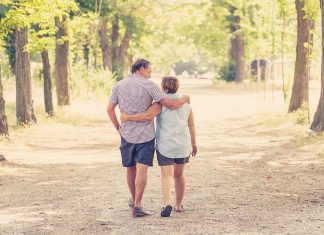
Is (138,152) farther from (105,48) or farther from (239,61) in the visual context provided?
(239,61)

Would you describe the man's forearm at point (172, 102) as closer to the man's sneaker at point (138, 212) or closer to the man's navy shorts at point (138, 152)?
the man's navy shorts at point (138, 152)

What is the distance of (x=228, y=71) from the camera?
56.3 meters

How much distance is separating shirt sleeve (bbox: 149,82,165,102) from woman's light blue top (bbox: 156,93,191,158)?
11 centimetres

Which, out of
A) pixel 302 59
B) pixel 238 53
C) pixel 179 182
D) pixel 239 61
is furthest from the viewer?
pixel 238 53

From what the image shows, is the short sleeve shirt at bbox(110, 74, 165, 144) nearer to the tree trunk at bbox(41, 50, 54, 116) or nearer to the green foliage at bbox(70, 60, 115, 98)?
the tree trunk at bbox(41, 50, 54, 116)

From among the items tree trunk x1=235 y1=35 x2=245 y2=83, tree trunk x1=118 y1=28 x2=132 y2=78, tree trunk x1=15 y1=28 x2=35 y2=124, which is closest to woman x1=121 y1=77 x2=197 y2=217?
tree trunk x1=15 y1=28 x2=35 y2=124

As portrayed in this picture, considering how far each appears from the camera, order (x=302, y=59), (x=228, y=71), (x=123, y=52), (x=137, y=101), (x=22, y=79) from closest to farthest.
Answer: (x=137, y=101) < (x=22, y=79) < (x=302, y=59) < (x=123, y=52) < (x=228, y=71)

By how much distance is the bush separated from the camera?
5603 centimetres

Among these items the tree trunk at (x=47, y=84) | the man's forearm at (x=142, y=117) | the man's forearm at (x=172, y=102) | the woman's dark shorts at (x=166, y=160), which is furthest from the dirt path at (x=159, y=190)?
the tree trunk at (x=47, y=84)

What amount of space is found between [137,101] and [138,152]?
23.8 inches

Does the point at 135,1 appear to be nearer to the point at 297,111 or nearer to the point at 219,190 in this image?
the point at 297,111

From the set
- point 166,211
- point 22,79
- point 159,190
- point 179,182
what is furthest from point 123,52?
point 166,211

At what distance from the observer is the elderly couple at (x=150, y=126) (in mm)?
8375

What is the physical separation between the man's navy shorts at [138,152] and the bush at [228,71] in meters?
47.9
